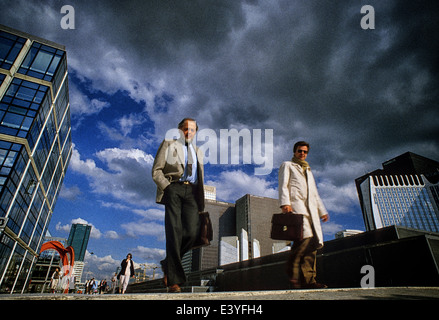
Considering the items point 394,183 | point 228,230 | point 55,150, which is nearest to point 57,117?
point 55,150

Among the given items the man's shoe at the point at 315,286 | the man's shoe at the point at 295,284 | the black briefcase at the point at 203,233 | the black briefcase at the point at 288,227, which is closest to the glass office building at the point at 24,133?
the black briefcase at the point at 203,233

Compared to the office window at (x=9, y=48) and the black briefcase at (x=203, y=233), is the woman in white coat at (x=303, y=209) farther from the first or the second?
the office window at (x=9, y=48)

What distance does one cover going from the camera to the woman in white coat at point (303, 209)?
143 inches

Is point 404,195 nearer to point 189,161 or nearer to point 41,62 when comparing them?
point 41,62

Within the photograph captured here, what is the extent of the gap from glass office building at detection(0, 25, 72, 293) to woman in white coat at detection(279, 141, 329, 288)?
80.7ft

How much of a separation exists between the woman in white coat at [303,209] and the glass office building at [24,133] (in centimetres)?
2461

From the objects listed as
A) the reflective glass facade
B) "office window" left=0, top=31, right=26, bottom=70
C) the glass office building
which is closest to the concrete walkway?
the glass office building

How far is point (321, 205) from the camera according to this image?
4152 mm

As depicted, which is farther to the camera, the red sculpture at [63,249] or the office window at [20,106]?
the red sculpture at [63,249]

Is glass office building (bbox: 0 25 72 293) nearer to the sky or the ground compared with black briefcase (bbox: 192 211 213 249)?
nearer to the sky

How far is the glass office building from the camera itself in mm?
21125

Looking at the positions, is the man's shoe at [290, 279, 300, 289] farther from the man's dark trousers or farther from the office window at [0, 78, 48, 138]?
the office window at [0, 78, 48, 138]

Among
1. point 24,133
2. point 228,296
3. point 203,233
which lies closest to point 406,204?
point 24,133
